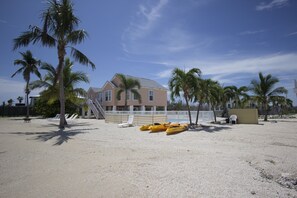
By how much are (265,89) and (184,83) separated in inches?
551

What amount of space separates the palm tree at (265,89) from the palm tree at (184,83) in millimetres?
12565

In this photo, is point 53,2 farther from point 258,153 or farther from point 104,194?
point 258,153

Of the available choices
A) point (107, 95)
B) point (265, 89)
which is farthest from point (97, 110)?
point (265, 89)

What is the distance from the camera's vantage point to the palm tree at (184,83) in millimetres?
15391

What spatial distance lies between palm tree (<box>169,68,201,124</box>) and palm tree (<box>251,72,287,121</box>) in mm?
12565

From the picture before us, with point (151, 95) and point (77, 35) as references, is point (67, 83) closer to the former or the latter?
point (77, 35)

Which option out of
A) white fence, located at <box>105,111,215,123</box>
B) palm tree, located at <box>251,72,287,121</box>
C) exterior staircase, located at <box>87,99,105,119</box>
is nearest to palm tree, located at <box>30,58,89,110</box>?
white fence, located at <box>105,111,215,123</box>

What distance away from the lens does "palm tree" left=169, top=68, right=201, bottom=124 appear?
1539cm

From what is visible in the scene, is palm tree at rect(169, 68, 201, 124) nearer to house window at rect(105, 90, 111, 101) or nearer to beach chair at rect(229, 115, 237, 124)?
beach chair at rect(229, 115, 237, 124)

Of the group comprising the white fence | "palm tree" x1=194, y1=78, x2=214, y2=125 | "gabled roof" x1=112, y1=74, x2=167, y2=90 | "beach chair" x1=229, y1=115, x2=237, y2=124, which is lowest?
"beach chair" x1=229, y1=115, x2=237, y2=124

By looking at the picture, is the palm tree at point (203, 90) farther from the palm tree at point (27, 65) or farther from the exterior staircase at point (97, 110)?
the palm tree at point (27, 65)

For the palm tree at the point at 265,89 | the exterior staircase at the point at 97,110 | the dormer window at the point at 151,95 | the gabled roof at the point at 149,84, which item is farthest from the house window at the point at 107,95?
the palm tree at the point at 265,89

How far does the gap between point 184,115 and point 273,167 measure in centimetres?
1598

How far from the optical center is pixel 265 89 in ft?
76.4
